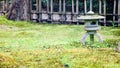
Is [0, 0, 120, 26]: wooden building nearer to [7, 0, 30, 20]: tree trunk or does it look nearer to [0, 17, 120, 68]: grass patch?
[7, 0, 30, 20]: tree trunk

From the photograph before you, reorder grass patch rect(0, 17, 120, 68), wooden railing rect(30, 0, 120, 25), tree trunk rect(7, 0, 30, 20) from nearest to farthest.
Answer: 1. grass patch rect(0, 17, 120, 68)
2. wooden railing rect(30, 0, 120, 25)
3. tree trunk rect(7, 0, 30, 20)

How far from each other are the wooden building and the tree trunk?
586 mm

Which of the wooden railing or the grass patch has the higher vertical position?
the wooden railing

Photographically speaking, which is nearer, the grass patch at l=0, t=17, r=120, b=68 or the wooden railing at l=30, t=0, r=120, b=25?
the grass patch at l=0, t=17, r=120, b=68

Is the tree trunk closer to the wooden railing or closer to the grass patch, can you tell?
the wooden railing

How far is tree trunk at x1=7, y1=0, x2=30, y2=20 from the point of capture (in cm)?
2044

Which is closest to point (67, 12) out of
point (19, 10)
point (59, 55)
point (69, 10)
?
point (69, 10)

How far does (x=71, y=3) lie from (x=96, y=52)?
11351 mm

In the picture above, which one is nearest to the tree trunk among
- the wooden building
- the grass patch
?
the wooden building

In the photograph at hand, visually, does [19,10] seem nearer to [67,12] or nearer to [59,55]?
[67,12]

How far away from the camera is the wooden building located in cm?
1973

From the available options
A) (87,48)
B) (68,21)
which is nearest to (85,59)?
(87,48)

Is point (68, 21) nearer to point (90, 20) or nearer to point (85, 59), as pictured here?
point (90, 20)

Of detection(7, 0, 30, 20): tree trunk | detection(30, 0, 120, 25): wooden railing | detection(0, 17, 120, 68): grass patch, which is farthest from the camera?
detection(7, 0, 30, 20): tree trunk
